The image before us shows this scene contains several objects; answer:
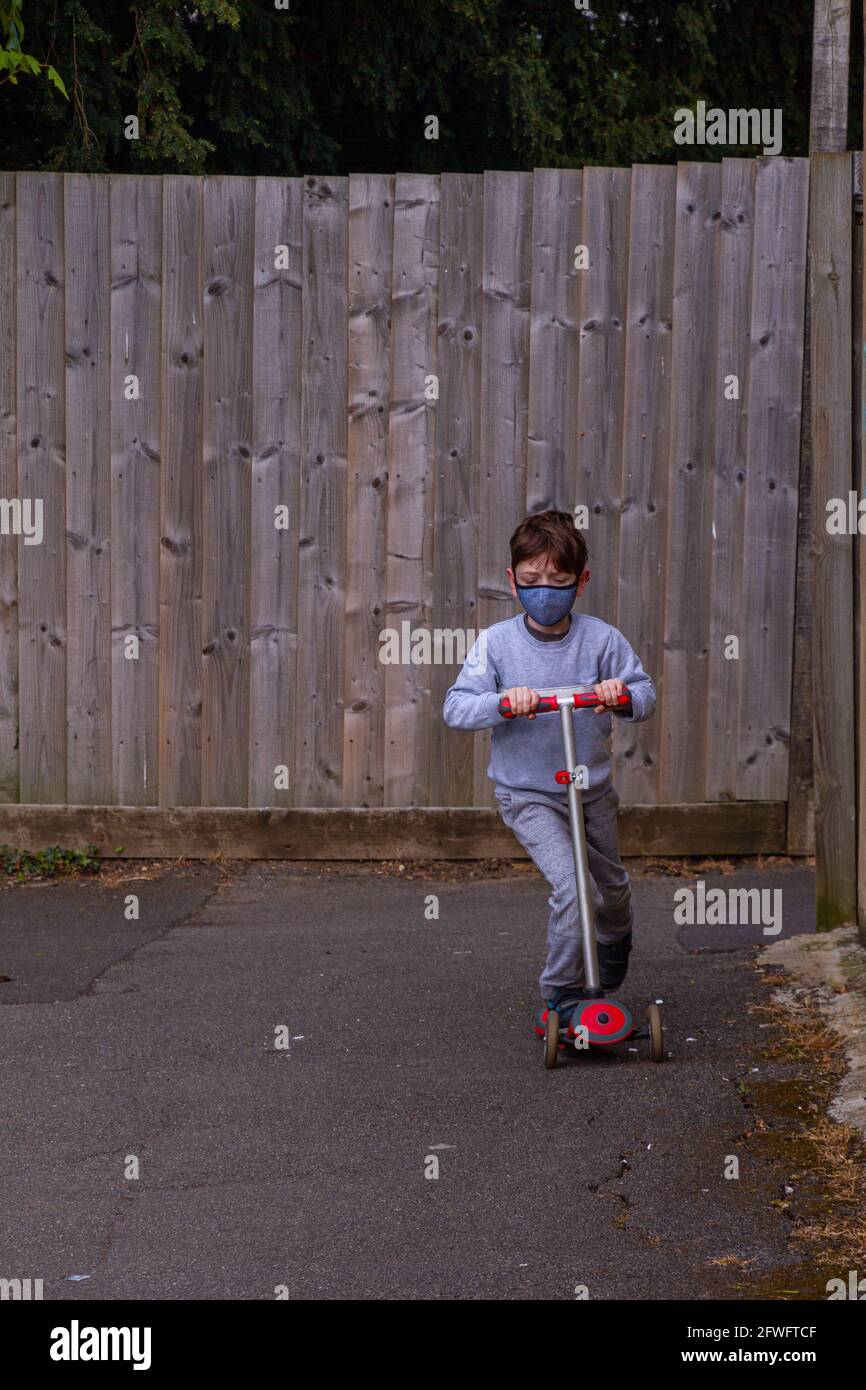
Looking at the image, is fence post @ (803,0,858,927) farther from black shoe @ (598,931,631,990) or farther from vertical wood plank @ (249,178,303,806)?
vertical wood plank @ (249,178,303,806)

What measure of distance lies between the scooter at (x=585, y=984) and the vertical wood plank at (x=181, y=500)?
2.48m

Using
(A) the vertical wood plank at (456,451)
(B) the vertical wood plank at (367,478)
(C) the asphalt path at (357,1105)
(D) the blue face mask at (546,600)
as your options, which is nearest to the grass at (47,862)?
(C) the asphalt path at (357,1105)

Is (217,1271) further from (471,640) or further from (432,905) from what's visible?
(471,640)

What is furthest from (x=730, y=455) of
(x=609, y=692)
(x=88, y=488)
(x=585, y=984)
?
(x=585, y=984)

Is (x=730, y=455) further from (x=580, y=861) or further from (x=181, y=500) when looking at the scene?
(x=580, y=861)

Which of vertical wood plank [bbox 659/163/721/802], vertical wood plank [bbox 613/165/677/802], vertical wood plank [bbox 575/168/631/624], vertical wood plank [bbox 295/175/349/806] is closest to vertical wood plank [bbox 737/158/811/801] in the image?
vertical wood plank [bbox 659/163/721/802]

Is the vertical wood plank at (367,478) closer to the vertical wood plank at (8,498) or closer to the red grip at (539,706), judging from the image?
the vertical wood plank at (8,498)

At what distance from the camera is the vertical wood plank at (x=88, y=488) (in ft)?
21.6

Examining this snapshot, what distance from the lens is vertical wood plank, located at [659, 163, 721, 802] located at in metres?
6.56

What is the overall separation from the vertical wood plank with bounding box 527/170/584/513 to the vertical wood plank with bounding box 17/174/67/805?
6.28 ft

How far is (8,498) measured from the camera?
669cm

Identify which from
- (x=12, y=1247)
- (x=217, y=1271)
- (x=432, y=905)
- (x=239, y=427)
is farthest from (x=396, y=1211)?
(x=239, y=427)

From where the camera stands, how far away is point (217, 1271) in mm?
3266

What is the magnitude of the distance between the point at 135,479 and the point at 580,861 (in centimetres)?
296
